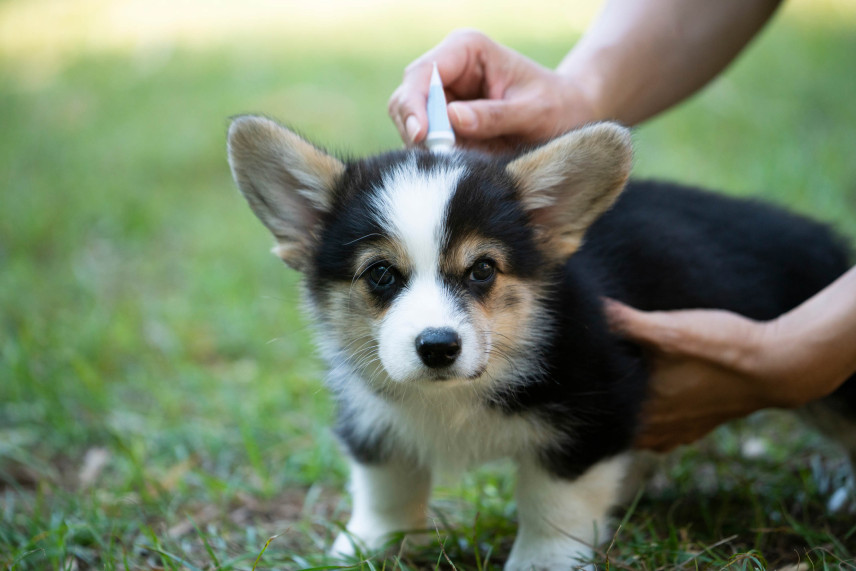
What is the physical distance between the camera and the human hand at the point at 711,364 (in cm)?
283

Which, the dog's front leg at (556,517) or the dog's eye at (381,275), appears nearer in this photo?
the dog's eye at (381,275)

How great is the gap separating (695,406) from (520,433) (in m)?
0.81

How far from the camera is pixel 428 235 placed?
2.41 metres

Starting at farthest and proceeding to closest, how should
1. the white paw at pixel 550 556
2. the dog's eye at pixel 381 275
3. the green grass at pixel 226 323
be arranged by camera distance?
the green grass at pixel 226 323
the white paw at pixel 550 556
the dog's eye at pixel 381 275

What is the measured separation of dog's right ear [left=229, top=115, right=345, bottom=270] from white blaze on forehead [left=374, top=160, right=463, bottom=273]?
0.27 meters

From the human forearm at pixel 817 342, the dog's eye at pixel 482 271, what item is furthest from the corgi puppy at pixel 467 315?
the human forearm at pixel 817 342

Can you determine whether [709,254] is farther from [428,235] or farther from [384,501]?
[384,501]

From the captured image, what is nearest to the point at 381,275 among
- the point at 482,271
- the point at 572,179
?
the point at 482,271

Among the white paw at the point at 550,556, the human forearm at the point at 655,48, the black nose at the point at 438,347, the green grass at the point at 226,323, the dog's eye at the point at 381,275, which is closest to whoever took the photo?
the black nose at the point at 438,347

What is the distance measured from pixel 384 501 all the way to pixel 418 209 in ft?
3.72

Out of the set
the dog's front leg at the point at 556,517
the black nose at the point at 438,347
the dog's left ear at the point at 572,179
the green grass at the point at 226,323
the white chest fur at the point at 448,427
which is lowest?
the green grass at the point at 226,323

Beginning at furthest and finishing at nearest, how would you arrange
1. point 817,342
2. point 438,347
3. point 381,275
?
point 817,342 → point 381,275 → point 438,347

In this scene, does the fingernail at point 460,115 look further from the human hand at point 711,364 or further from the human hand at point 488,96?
the human hand at point 711,364

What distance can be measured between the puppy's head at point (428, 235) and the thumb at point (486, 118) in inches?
8.2
